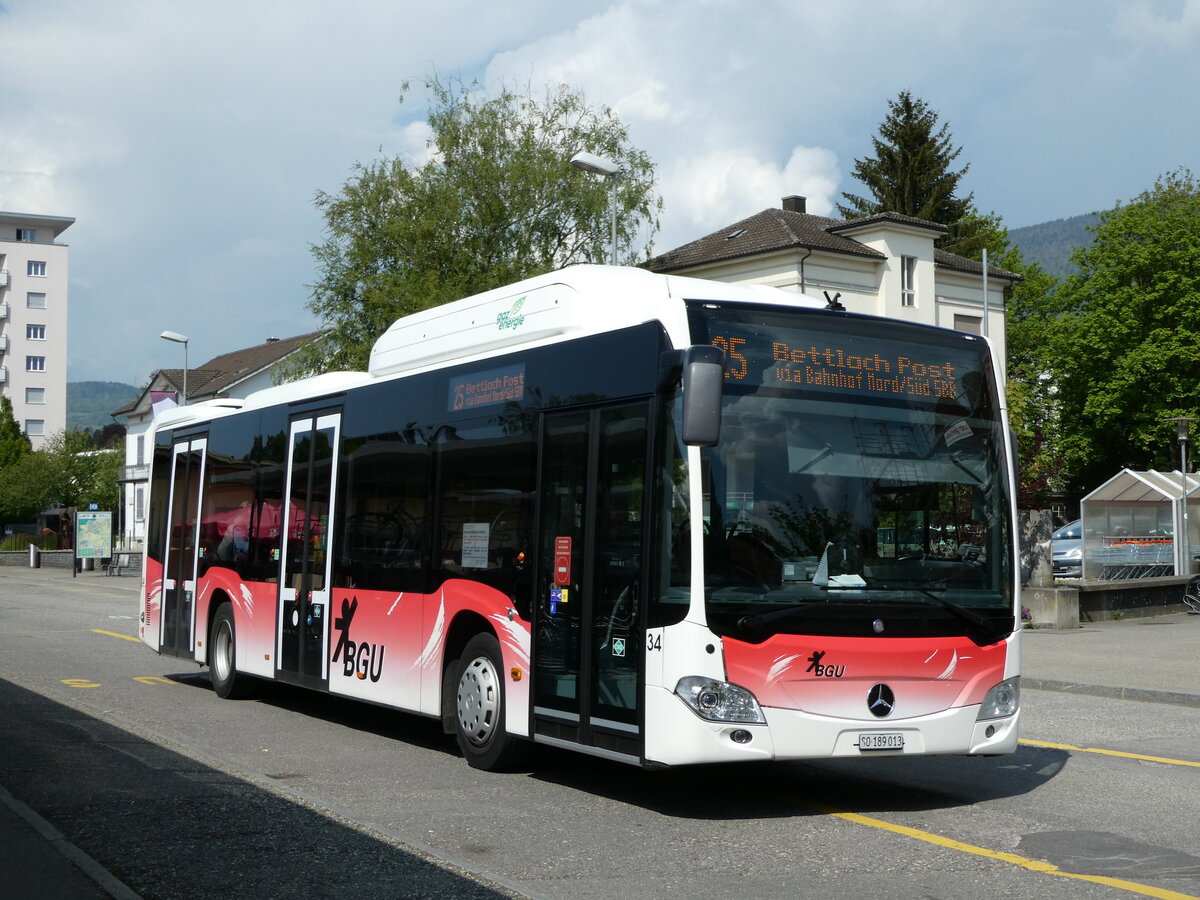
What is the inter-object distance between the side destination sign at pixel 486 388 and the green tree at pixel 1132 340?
52.3 meters

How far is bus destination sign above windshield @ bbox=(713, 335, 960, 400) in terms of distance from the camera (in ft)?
27.2

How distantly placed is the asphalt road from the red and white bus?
0.50 m

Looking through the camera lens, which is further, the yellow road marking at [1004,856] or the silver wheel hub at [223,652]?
the silver wheel hub at [223,652]

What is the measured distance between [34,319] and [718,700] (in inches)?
5250

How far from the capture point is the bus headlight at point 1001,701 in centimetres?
861

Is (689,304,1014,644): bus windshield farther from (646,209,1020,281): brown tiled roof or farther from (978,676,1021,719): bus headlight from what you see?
(646,209,1020,281): brown tiled roof

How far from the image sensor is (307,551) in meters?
12.8

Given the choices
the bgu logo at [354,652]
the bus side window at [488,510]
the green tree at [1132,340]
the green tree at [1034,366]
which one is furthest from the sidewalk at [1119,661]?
the green tree at [1132,340]

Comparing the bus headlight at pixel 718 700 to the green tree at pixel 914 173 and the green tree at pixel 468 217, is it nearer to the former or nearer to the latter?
the green tree at pixel 468 217

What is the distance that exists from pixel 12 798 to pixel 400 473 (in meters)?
3.90

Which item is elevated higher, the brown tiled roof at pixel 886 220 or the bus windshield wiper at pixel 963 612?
the brown tiled roof at pixel 886 220

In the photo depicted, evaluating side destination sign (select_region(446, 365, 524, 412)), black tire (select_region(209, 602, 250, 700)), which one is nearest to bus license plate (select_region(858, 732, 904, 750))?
side destination sign (select_region(446, 365, 524, 412))

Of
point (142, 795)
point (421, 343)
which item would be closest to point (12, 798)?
point (142, 795)

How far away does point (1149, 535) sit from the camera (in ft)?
101
